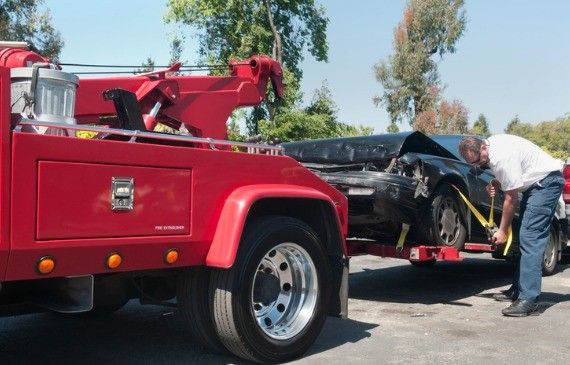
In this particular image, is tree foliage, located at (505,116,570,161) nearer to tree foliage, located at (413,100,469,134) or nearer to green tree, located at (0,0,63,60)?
tree foliage, located at (413,100,469,134)

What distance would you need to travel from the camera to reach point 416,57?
5038 centimetres

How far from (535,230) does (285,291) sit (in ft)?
9.15

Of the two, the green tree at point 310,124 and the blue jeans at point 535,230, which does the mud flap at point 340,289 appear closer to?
the blue jeans at point 535,230

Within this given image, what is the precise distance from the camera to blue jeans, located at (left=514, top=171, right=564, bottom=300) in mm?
5895

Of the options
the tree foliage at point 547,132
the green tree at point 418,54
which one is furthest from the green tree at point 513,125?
the green tree at point 418,54

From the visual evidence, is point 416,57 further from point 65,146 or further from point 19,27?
point 65,146

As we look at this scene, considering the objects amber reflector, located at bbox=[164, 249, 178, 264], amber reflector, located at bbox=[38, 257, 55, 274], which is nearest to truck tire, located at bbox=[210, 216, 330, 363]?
amber reflector, located at bbox=[164, 249, 178, 264]

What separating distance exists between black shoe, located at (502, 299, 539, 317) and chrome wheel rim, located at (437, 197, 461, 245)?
83 cm

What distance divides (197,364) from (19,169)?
1.85 m

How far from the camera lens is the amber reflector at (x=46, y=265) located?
3041 millimetres

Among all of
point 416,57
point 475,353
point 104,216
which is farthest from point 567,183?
point 416,57

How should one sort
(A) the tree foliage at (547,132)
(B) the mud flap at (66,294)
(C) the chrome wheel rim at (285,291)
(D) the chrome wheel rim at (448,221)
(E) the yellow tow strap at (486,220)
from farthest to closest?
(A) the tree foliage at (547,132) < (E) the yellow tow strap at (486,220) < (D) the chrome wheel rim at (448,221) < (C) the chrome wheel rim at (285,291) < (B) the mud flap at (66,294)

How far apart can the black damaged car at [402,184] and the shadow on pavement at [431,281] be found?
2.17 ft

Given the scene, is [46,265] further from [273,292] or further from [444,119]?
[444,119]
